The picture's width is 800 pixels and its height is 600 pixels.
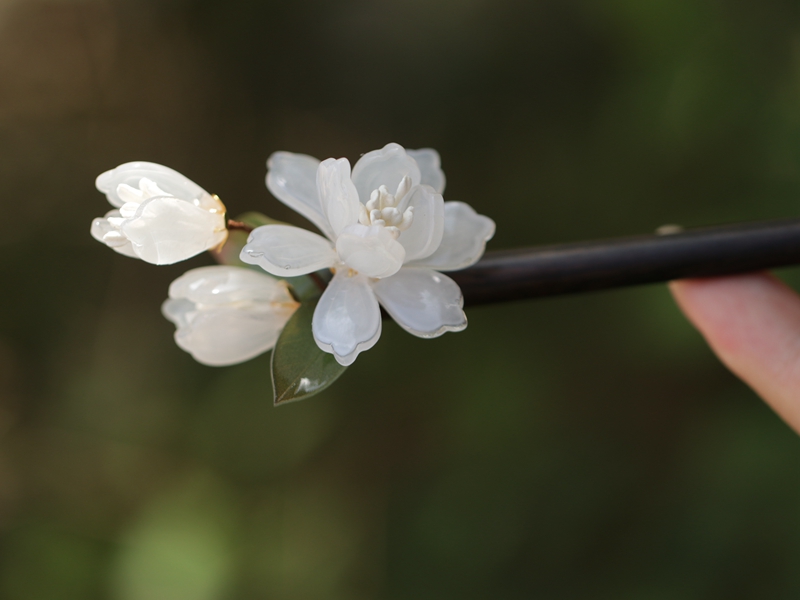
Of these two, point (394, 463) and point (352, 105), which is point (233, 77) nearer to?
point (352, 105)

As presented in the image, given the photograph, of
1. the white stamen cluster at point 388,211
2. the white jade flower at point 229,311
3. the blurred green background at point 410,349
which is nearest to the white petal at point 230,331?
the white jade flower at point 229,311

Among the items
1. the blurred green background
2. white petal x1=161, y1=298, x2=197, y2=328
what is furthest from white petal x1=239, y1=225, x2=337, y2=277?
the blurred green background

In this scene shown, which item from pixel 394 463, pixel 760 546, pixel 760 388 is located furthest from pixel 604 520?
pixel 760 388

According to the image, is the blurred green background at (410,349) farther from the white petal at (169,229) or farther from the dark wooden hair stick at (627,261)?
the white petal at (169,229)

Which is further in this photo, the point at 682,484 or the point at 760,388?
the point at 682,484

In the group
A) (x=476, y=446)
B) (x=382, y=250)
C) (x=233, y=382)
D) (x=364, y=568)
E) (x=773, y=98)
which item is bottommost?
(x=364, y=568)

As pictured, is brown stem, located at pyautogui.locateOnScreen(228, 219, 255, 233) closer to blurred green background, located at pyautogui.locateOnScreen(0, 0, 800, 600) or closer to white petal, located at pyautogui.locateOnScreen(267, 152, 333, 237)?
white petal, located at pyautogui.locateOnScreen(267, 152, 333, 237)
